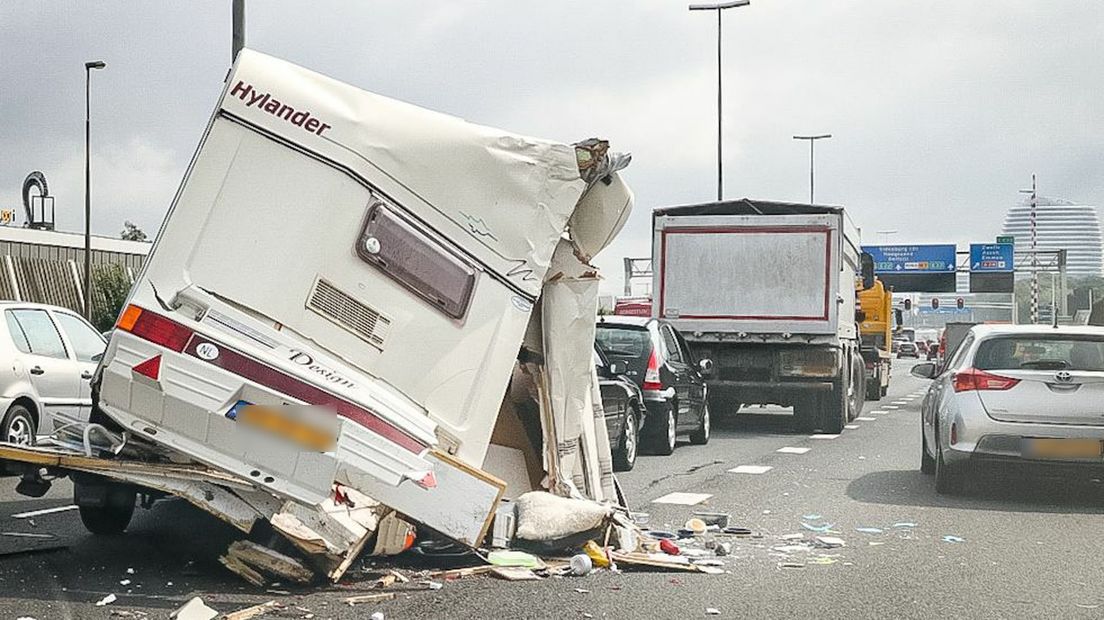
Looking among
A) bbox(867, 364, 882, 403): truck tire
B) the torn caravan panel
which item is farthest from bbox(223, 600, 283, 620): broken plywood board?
bbox(867, 364, 882, 403): truck tire

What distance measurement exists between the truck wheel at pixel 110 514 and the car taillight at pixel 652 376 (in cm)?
740

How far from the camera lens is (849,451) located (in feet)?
54.5

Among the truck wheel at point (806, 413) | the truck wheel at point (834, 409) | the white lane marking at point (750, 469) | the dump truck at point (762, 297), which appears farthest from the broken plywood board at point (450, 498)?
the truck wheel at point (834, 409)

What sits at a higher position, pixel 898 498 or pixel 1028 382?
pixel 1028 382

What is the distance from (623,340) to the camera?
15.6 metres

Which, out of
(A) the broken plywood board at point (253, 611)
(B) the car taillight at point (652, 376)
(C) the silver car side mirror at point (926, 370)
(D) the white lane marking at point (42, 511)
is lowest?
(D) the white lane marking at point (42, 511)

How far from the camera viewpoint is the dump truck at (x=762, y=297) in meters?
19.2

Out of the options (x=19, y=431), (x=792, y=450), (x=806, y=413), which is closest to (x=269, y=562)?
(x=19, y=431)

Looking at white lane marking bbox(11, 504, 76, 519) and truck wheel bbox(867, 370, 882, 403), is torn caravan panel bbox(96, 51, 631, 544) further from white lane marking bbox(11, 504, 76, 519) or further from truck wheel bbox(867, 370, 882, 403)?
truck wheel bbox(867, 370, 882, 403)

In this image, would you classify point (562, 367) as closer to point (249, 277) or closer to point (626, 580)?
point (626, 580)

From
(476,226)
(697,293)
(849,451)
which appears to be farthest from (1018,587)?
(697,293)

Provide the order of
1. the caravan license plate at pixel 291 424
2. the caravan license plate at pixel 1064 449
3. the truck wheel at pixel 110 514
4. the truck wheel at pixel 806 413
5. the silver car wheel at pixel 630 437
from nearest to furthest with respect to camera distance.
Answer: the caravan license plate at pixel 291 424 → the truck wheel at pixel 110 514 → the caravan license plate at pixel 1064 449 → the silver car wheel at pixel 630 437 → the truck wheel at pixel 806 413

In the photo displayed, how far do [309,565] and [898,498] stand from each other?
6.37 meters

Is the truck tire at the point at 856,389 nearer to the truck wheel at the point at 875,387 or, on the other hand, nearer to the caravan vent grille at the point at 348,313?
the truck wheel at the point at 875,387
